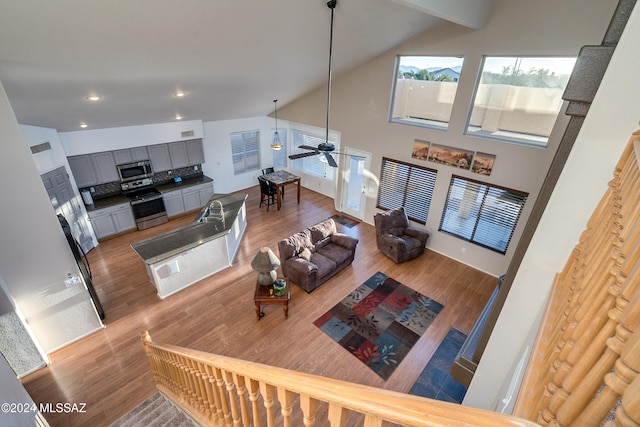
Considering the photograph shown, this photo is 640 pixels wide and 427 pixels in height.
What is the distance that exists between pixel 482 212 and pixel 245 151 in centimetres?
753

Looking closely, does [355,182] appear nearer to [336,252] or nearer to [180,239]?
[336,252]

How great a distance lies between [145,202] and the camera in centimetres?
727

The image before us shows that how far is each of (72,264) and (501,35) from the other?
7.57 metres

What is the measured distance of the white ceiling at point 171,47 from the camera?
257 cm

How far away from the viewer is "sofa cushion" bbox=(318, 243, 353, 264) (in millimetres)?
5808

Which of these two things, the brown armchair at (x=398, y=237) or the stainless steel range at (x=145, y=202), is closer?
the brown armchair at (x=398, y=237)

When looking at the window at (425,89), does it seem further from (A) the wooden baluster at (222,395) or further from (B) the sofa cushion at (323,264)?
(A) the wooden baluster at (222,395)

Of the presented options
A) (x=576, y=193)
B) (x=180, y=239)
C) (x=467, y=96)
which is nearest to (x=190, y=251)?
(x=180, y=239)

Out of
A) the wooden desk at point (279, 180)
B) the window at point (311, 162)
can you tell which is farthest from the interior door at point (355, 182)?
the wooden desk at point (279, 180)

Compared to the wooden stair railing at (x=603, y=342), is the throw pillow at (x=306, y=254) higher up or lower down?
lower down

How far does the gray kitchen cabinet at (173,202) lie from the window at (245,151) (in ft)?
7.31

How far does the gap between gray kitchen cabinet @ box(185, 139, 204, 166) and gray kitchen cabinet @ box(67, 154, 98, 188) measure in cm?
230

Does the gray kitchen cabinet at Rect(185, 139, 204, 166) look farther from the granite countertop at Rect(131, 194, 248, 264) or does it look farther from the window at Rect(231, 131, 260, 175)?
the granite countertop at Rect(131, 194, 248, 264)

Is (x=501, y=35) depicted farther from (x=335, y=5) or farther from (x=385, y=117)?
(x=335, y=5)
